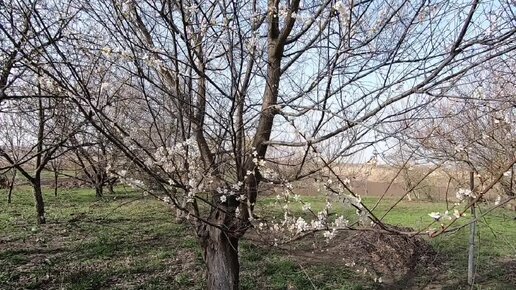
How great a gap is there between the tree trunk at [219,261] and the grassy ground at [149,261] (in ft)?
2.62

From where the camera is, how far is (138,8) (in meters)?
2.86

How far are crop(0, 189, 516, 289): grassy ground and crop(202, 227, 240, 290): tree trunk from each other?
798 millimetres

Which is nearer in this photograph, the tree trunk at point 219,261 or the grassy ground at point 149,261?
the tree trunk at point 219,261

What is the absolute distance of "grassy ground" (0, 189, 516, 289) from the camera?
226 inches

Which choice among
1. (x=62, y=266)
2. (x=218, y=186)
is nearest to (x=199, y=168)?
(x=218, y=186)

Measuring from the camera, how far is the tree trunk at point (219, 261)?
3.53 m

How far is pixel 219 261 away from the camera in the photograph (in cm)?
354

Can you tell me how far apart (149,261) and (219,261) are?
11.4 ft

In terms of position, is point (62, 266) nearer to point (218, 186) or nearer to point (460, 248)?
point (218, 186)

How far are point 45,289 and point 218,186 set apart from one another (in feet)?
11.5

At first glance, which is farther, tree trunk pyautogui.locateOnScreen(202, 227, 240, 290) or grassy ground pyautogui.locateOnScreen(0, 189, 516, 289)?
grassy ground pyautogui.locateOnScreen(0, 189, 516, 289)

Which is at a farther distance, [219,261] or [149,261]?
[149,261]

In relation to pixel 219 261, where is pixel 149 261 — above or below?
below

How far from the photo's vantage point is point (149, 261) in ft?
21.9
